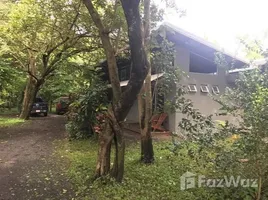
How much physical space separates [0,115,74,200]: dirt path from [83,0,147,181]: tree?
0.98 m

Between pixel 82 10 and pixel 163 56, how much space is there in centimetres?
614

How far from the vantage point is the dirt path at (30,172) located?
530 centimetres

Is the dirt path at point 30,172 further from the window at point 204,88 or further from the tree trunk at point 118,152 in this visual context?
the window at point 204,88

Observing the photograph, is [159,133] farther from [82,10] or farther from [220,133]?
[220,133]

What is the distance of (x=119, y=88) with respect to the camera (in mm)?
5652

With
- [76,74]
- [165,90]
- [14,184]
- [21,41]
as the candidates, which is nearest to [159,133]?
[165,90]

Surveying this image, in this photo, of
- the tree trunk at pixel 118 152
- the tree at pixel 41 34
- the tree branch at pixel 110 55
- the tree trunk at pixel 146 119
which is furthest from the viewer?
the tree at pixel 41 34

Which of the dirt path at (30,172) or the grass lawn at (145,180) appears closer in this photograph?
the grass lawn at (145,180)

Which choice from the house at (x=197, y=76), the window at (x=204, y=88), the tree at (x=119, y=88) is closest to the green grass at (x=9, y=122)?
the house at (x=197, y=76)

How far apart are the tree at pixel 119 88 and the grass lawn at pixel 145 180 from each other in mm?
382

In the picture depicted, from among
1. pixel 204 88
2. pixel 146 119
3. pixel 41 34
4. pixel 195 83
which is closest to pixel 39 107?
pixel 41 34

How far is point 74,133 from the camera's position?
10.9 meters

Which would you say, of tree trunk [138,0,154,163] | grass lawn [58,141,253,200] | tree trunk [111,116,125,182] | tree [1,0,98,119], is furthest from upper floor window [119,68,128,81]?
tree trunk [111,116,125,182]

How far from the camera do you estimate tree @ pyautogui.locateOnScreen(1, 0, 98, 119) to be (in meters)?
12.0
